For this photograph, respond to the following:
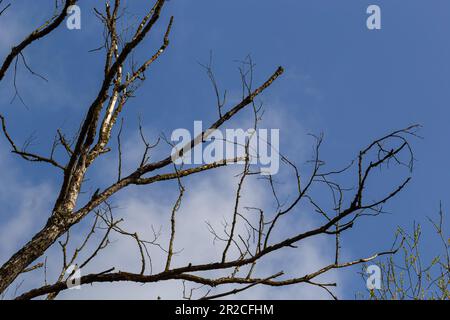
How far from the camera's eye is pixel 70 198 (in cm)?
390

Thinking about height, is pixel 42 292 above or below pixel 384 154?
below

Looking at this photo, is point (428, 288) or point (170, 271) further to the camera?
point (428, 288)

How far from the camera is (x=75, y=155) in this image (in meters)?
3.88

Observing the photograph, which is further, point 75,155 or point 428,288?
point 428,288
